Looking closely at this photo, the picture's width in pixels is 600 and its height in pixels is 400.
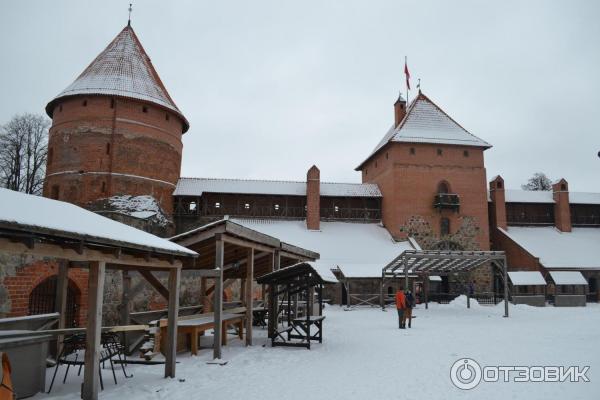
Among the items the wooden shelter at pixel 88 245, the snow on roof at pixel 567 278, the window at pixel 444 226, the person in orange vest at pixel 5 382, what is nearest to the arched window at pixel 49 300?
the wooden shelter at pixel 88 245

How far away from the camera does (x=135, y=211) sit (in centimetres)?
2556

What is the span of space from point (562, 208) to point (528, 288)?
938 centimetres

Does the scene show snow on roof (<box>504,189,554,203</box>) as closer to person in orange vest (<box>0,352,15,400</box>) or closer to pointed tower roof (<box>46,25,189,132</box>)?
pointed tower roof (<box>46,25,189,132</box>)

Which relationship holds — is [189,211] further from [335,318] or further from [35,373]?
[35,373]

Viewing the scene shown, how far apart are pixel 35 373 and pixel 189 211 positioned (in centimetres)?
2403

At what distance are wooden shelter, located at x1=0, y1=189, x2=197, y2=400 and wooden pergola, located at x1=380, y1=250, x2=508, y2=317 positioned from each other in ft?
49.0

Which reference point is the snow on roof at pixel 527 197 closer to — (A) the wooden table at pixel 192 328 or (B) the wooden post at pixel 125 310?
(A) the wooden table at pixel 192 328

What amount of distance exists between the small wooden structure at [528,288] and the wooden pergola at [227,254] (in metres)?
15.5

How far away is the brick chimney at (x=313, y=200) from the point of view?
3092 cm

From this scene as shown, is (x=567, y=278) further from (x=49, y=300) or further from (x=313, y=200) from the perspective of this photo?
(x=49, y=300)

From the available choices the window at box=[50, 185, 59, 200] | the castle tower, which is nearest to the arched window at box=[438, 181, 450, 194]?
the castle tower

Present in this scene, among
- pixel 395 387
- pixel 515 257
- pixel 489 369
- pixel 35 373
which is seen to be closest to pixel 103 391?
pixel 35 373

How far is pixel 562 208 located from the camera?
115 feet

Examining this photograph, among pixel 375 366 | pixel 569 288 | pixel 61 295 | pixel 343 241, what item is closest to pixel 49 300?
pixel 61 295
